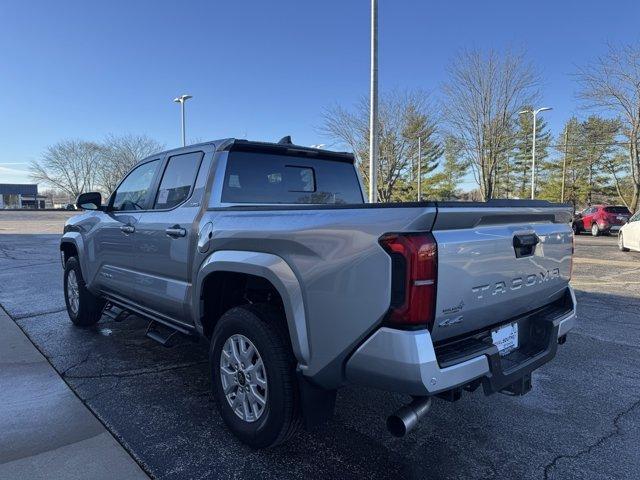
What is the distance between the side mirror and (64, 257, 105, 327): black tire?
0.94 metres

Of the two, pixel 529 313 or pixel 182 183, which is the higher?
pixel 182 183

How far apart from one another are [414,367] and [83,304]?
14.8 feet

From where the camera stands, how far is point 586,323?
578 centimetres

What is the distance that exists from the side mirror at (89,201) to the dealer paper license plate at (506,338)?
12.6 ft

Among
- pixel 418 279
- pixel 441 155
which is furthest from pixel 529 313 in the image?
pixel 441 155

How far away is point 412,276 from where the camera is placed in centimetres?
202

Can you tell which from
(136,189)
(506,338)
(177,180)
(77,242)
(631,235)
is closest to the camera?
(506,338)

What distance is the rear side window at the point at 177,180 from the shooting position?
361 centimetres

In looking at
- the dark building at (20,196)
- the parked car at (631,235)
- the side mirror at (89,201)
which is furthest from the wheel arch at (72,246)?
the dark building at (20,196)

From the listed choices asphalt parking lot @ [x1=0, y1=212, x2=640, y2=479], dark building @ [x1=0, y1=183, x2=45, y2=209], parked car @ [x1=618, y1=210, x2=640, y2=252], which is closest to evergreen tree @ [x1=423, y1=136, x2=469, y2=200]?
parked car @ [x1=618, y1=210, x2=640, y2=252]

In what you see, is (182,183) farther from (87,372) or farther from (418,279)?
(418,279)

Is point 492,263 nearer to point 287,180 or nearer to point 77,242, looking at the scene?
point 287,180

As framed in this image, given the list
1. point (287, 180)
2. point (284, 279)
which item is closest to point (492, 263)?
point (284, 279)

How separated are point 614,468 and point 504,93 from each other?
80.2 ft
